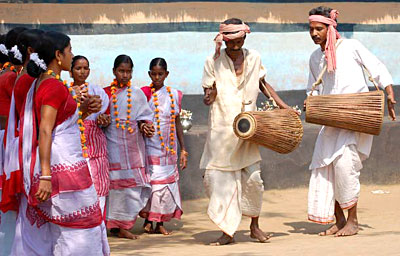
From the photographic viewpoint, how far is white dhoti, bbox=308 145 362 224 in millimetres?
9422

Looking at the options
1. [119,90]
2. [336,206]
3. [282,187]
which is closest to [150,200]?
[119,90]

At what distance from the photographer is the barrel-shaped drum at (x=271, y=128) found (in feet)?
28.0

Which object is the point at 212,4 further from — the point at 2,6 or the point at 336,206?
the point at 336,206

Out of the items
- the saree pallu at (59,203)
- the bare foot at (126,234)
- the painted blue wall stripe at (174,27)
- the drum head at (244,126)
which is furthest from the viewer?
the painted blue wall stripe at (174,27)

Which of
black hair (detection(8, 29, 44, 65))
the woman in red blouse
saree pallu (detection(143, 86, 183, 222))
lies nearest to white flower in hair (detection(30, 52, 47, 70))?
the woman in red blouse

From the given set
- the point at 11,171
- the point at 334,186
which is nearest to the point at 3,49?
the point at 11,171

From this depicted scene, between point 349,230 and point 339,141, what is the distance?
2.74 ft

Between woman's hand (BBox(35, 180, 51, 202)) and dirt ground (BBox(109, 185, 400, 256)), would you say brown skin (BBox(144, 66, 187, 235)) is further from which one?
woman's hand (BBox(35, 180, 51, 202))

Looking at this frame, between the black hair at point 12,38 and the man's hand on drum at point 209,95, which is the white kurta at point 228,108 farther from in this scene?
the black hair at point 12,38

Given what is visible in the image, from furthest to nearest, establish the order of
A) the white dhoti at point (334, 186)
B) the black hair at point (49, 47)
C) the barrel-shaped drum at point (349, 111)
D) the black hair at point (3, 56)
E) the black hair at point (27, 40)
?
the white dhoti at point (334, 186) → the barrel-shaped drum at point (349, 111) → the black hair at point (3, 56) → the black hair at point (27, 40) → the black hair at point (49, 47)

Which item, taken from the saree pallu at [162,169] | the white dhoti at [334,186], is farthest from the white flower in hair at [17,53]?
the white dhoti at [334,186]

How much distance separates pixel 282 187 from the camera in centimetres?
1259

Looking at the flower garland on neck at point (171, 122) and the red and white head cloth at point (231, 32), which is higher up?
the red and white head cloth at point (231, 32)

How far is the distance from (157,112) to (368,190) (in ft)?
12.2
